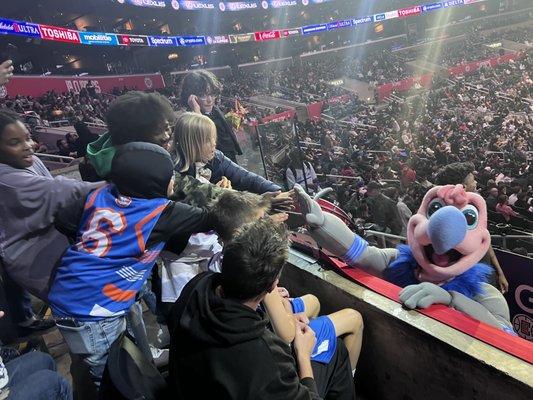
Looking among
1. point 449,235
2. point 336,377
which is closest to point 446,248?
point 449,235

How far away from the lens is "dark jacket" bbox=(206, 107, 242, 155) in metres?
3.29

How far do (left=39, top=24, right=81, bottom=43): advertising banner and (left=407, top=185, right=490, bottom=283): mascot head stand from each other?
20.2m

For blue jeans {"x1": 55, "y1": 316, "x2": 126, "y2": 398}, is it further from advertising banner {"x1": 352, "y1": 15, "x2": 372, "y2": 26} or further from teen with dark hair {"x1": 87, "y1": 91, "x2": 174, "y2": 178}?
advertising banner {"x1": 352, "y1": 15, "x2": 372, "y2": 26}

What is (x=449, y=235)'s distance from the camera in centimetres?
202

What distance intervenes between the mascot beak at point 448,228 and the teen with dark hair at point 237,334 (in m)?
0.93

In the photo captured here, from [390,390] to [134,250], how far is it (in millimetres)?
1439

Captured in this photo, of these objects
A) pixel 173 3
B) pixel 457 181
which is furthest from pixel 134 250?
pixel 173 3

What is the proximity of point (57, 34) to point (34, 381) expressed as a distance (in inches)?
818

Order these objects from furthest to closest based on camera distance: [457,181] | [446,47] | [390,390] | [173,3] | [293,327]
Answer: [446,47]
[173,3]
[457,181]
[390,390]
[293,327]

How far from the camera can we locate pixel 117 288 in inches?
71.6

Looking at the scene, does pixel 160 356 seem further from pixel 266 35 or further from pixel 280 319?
pixel 266 35

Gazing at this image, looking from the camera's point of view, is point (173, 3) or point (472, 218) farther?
point (173, 3)

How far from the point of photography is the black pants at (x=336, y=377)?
1.81 metres

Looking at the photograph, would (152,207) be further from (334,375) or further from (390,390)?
(390,390)
